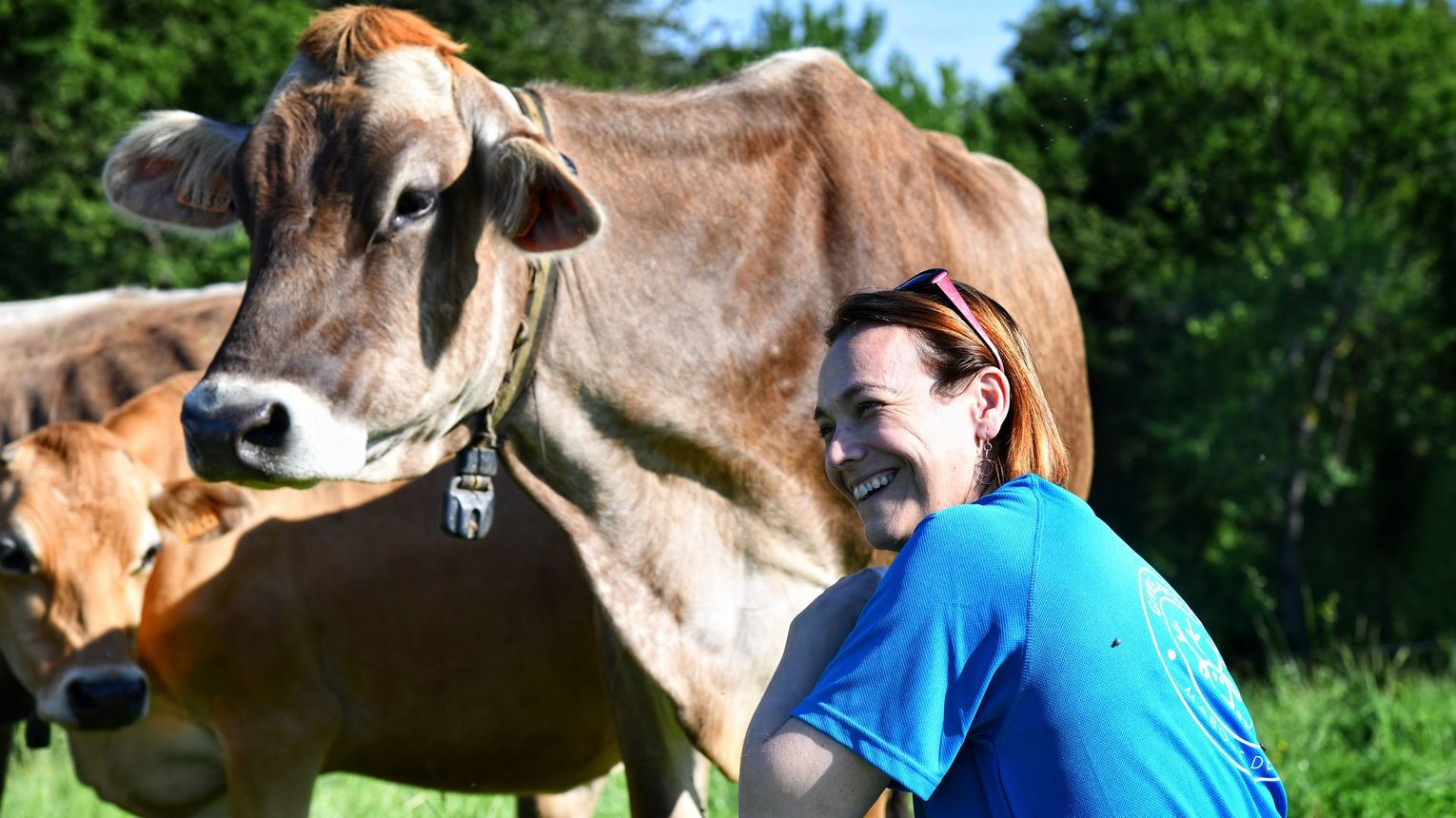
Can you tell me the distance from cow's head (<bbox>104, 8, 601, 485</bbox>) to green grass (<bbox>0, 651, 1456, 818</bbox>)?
2.69 m

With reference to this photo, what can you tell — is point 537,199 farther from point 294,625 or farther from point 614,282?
point 294,625

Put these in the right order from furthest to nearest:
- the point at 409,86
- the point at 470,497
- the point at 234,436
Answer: the point at 470,497 < the point at 409,86 < the point at 234,436

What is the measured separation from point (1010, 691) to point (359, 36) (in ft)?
7.71

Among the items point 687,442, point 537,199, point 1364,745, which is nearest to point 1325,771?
point 1364,745

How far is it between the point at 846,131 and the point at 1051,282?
96 cm

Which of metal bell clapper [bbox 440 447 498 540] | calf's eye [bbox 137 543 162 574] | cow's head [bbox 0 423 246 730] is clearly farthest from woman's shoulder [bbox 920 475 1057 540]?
calf's eye [bbox 137 543 162 574]

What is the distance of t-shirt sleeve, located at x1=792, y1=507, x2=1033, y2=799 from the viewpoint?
169 cm

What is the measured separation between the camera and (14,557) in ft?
15.6

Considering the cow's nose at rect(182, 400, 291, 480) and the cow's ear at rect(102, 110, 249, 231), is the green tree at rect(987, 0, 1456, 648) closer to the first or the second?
the cow's ear at rect(102, 110, 249, 231)

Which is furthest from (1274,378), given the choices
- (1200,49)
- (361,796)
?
(361,796)

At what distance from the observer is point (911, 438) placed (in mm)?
2008

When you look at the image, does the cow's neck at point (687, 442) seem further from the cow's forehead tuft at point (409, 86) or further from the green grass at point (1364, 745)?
the green grass at point (1364, 745)

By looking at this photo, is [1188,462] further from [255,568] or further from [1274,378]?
[255,568]

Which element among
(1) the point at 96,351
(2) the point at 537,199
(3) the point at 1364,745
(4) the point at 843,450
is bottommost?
(1) the point at 96,351
